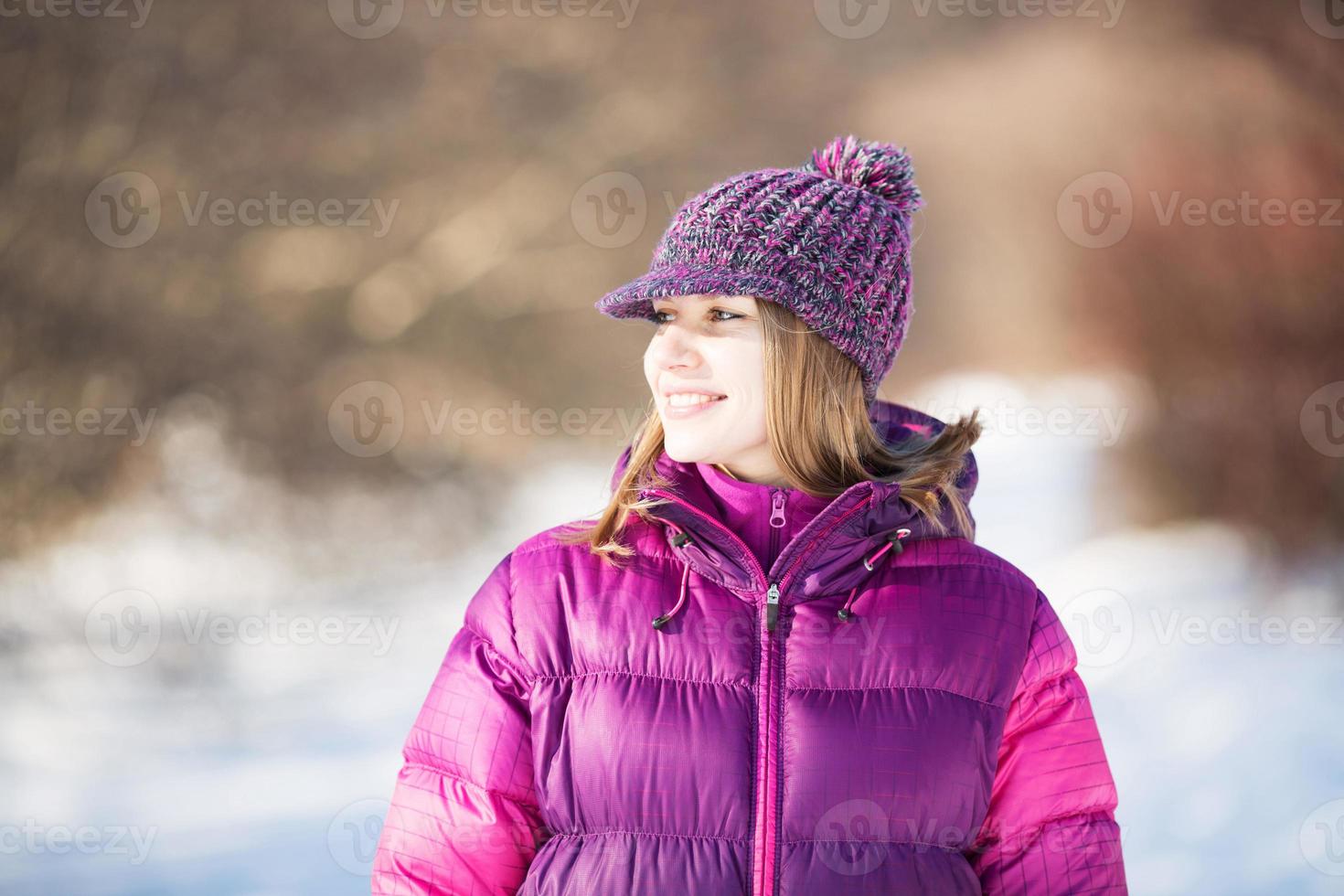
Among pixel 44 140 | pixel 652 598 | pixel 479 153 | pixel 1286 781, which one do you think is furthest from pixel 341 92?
pixel 1286 781

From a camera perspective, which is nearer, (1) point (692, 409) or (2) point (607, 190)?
(1) point (692, 409)

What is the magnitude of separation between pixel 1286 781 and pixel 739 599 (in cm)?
220

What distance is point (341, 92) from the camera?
119 inches

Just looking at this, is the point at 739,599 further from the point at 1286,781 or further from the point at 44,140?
the point at 44,140

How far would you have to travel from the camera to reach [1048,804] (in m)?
1.30
